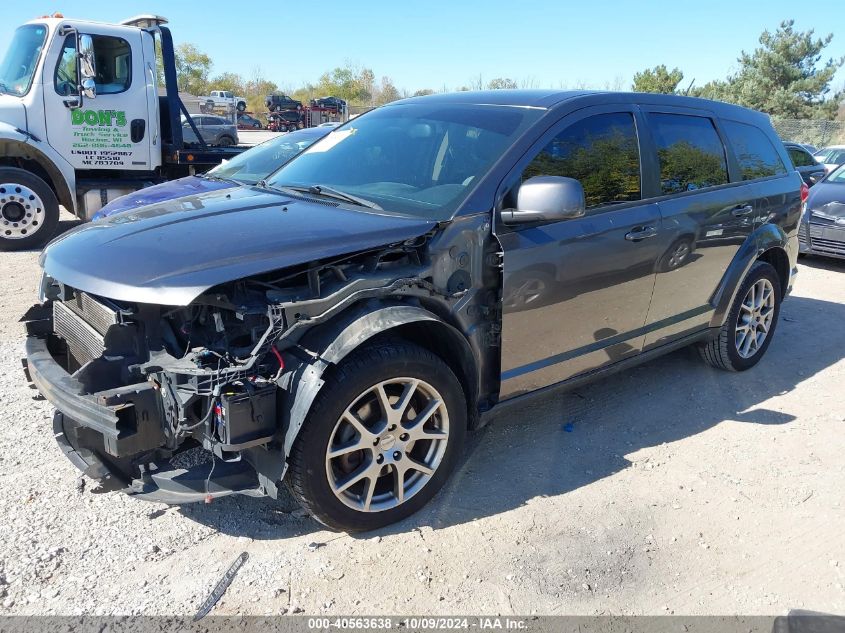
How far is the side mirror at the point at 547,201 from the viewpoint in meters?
3.04

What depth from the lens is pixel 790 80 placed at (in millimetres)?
38500

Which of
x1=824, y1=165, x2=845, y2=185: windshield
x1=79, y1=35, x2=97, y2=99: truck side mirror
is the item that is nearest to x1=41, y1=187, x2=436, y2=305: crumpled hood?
x1=79, y1=35, x2=97, y2=99: truck side mirror

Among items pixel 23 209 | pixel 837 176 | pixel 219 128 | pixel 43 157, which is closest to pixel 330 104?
pixel 219 128

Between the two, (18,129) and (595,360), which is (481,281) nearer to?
(595,360)

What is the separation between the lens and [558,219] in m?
3.22

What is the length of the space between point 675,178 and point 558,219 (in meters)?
1.34

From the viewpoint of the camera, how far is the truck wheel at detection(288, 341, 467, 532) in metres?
2.69

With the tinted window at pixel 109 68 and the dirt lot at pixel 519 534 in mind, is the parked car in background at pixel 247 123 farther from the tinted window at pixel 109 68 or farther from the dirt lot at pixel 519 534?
the dirt lot at pixel 519 534

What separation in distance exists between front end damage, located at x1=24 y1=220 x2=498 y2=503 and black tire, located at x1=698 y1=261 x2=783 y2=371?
2.72 meters

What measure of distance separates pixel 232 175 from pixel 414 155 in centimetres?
427

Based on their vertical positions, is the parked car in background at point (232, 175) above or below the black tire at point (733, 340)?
above

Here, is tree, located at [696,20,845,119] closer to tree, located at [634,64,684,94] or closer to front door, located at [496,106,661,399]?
tree, located at [634,64,684,94]

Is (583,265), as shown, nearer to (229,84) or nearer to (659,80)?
(659,80)

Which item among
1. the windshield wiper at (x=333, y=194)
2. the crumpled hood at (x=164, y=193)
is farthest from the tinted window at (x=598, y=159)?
the crumpled hood at (x=164, y=193)
